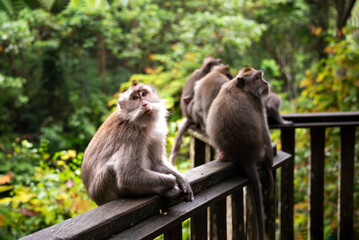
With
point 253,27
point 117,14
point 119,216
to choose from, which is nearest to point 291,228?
point 119,216

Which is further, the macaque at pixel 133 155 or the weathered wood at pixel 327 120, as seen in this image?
the weathered wood at pixel 327 120

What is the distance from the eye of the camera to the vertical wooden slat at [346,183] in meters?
2.58

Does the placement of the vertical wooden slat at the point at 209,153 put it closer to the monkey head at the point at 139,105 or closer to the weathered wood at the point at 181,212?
the weathered wood at the point at 181,212

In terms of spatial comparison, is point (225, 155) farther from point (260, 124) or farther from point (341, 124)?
point (341, 124)

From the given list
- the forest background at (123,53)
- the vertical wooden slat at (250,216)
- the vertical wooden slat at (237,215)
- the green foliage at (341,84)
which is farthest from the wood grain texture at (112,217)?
the forest background at (123,53)

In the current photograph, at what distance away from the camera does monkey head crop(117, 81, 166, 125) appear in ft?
5.31

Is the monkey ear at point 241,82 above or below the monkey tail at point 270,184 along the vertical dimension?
above

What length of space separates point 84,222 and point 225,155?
118 centimetres

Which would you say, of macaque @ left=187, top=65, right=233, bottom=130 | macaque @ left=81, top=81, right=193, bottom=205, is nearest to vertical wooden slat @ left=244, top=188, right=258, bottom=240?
macaque @ left=81, top=81, right=193, bottom=205

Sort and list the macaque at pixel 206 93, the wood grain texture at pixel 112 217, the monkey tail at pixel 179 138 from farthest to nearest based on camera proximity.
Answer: the monkey tail at pixel 179 138
the macaque at pixel 206 93
the wood grain texture at pixel 112 217

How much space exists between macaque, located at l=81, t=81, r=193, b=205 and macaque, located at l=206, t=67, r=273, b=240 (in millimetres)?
532

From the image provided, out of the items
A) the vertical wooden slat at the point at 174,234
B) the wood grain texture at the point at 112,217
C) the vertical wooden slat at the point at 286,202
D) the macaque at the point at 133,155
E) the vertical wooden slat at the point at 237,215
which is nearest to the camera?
the wood grain texture at the point at 112,217

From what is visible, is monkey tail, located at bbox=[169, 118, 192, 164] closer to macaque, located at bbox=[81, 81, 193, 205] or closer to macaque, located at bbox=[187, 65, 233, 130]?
macaque, located at bbox=[187, 65, 233, 130]

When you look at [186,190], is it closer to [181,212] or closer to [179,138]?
[181,212]
